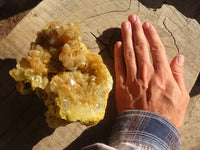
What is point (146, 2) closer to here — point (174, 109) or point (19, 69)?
point (174, 109)

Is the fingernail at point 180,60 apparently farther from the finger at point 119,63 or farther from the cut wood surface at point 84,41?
the finger at point 119,63

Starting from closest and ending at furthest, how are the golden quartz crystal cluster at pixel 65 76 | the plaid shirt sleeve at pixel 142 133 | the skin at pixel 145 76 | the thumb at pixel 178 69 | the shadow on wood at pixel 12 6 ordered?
the golden quartz crystal cluster at pixel 65 76
the plaid shirt sleeve at pixel 142 133
the skin at pixel 145 76
the thumb at pixel 178 69
the shadow on wood at pixel 12 6

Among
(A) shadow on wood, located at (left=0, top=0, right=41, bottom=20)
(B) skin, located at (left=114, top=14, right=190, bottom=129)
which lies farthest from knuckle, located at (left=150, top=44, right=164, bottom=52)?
(A) shadow on wood, located at (left=0, top=0, right=41, bottom=20)

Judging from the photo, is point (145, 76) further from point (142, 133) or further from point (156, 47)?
point (142, 133)

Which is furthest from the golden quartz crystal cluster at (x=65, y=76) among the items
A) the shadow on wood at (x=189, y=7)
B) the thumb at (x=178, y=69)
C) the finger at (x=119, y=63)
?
the shadow on wood at (x=189, y=7)

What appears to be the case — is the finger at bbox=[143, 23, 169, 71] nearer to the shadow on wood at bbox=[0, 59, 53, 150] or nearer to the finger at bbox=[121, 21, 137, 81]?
the finger at bbox=[121, 21, 137, 81]

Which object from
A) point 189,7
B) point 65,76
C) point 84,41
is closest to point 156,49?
point 84,41
